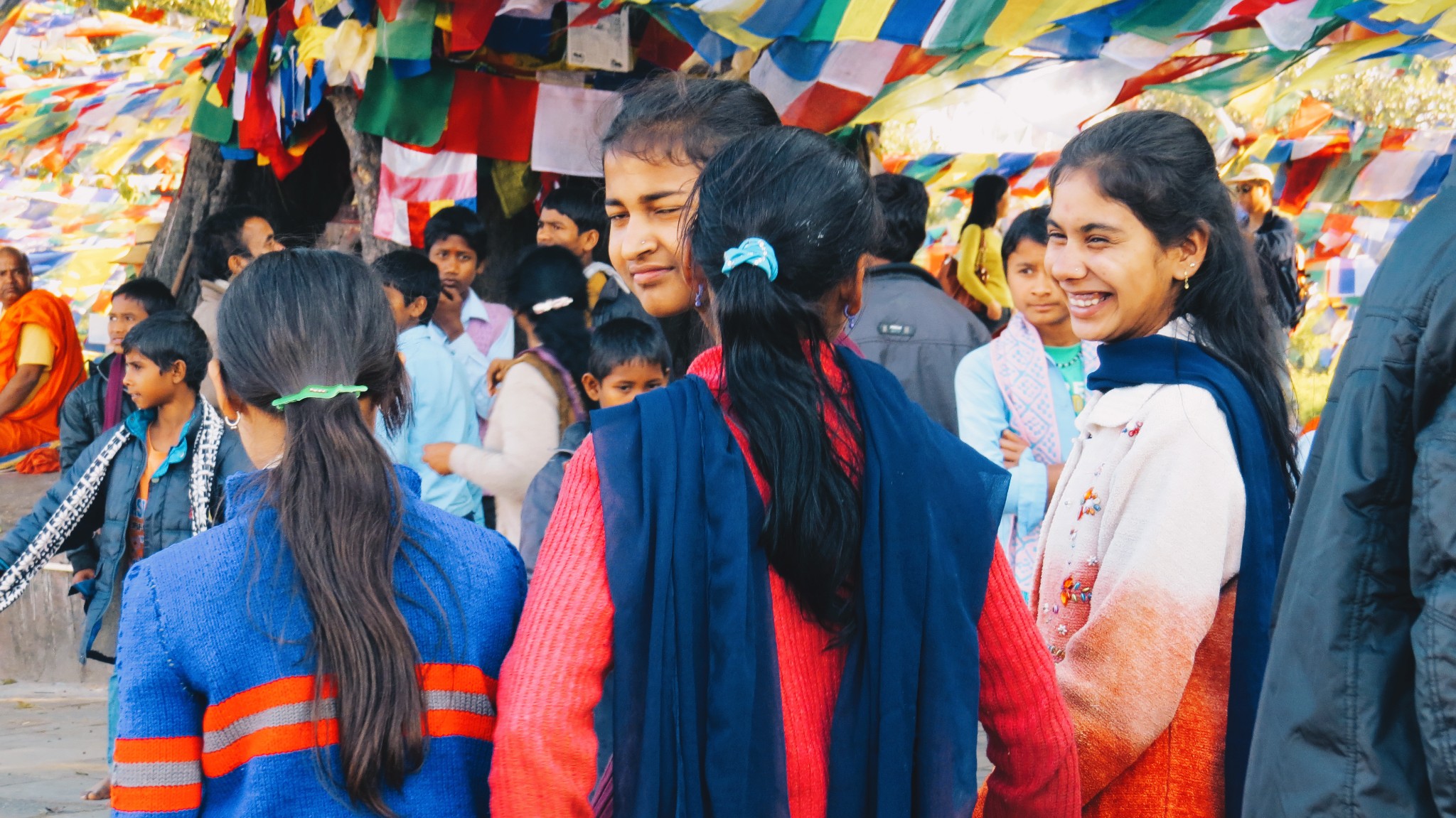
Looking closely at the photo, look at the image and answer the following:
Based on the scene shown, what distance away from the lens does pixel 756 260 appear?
1.44 meters

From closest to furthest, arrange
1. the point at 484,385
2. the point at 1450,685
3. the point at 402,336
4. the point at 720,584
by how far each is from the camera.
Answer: the point at 1450,685, the point at 720,584, the point at 402,336, the point at 484,385

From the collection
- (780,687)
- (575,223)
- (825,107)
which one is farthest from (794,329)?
(825,107)

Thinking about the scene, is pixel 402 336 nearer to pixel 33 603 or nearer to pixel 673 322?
pixel 673 322

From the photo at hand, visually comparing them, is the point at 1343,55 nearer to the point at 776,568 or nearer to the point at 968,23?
the point at 968,23

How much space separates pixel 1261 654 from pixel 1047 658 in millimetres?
397

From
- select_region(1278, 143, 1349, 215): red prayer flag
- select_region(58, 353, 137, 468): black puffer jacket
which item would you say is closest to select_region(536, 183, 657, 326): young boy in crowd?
Answer: select_region(58, 353, 137, 468): black puffer jacket

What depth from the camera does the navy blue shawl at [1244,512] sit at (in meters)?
1.78

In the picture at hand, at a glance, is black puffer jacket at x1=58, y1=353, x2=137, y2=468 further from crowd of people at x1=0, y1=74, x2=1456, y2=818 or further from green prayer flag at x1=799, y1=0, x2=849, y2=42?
crowd of people at x1=0, y1=74, x2=1456, y2=818

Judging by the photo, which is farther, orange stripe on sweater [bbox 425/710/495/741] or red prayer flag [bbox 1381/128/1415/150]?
red prayer flag [bbox 1381/128/1415/150]

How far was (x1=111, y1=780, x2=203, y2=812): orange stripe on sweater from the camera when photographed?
4.82 feet

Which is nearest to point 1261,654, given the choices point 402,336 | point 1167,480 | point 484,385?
point 1167,480

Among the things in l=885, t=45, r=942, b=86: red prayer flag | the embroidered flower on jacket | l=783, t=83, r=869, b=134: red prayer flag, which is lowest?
the embroidered flower on jacket

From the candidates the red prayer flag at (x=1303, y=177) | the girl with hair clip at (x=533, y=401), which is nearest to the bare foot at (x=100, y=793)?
the girl with hair clip at (x=533, y=401)

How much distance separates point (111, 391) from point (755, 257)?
5.23 metres
